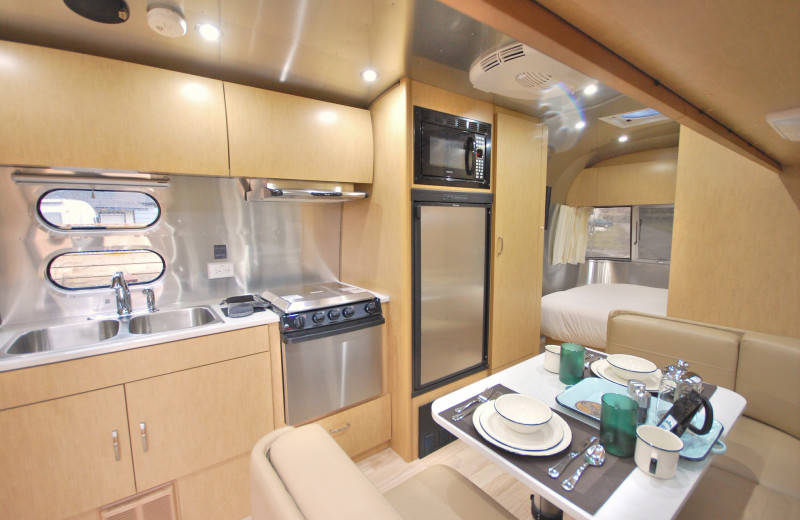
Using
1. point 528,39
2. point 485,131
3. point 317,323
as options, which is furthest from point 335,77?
point 528,39

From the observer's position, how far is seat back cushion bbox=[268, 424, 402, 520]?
0.54m

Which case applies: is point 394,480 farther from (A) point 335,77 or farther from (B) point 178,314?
(A) point 335,77

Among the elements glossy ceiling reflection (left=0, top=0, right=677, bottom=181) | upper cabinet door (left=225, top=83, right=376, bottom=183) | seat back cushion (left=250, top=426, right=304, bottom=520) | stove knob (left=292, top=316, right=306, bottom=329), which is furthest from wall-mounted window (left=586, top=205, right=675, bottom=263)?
seat back cushion (left=250, top=426, right=304, bottom=520)

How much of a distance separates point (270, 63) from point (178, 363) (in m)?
1.56

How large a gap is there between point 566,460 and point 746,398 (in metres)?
1.47

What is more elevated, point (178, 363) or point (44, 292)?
point (44, 292)

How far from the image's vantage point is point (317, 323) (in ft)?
6.03

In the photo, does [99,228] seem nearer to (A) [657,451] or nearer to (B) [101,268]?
(B) [101,268]

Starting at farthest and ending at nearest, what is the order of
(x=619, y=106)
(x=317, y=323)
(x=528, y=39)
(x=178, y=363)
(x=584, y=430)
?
(x=619, y=106), (x=317, y=323), (x=178, y=363), (x=584, y=430), (x=528, y=39)

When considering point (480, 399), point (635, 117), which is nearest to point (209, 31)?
point (480, 399)

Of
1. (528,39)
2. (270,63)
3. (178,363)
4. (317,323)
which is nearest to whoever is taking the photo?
(528,39)

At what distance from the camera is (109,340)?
4.60ft

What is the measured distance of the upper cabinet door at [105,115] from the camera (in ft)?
4.34

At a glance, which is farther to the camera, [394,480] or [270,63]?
[394,480]
